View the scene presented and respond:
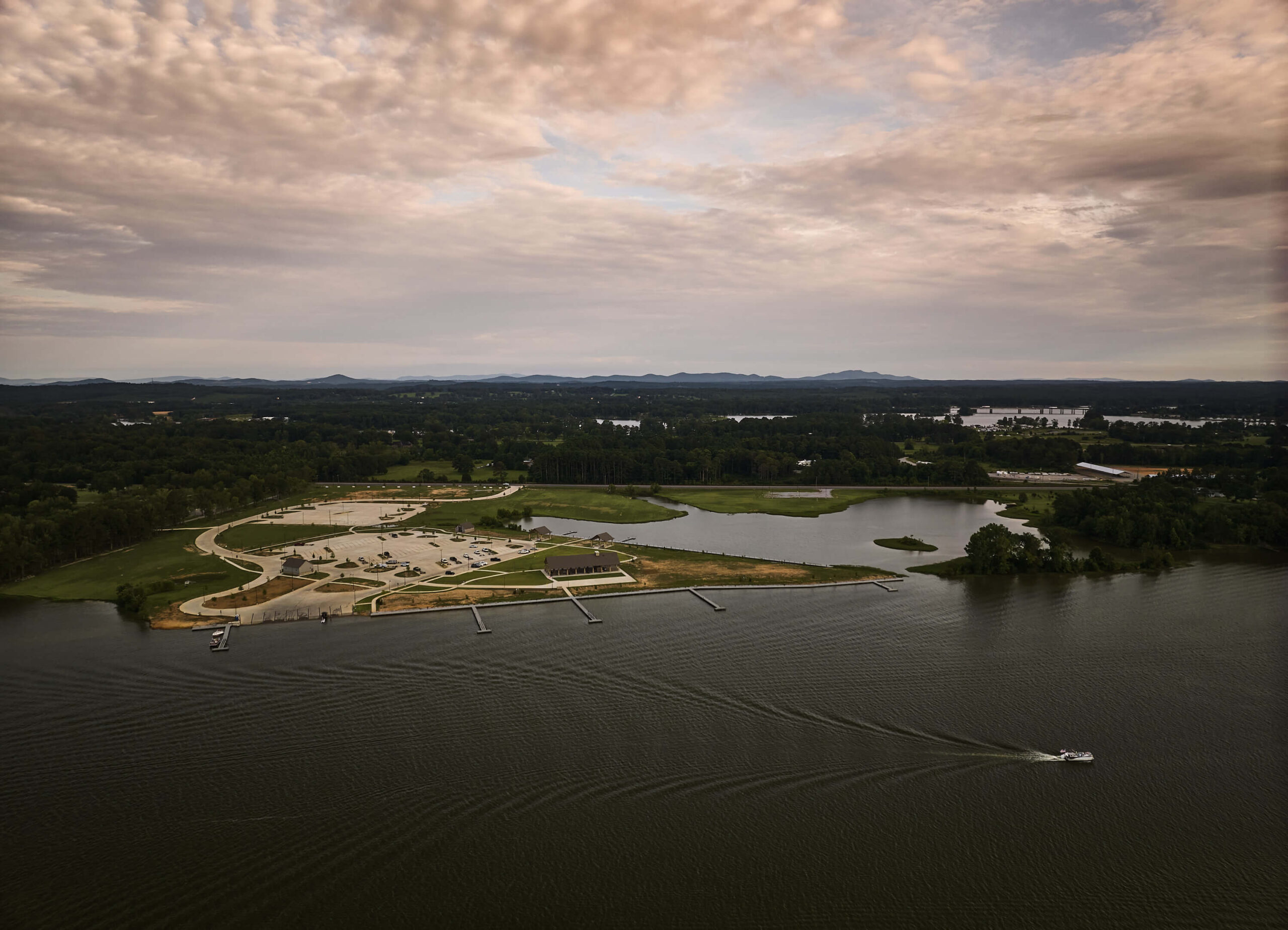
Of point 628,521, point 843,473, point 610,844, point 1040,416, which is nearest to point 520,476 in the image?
point 628,521

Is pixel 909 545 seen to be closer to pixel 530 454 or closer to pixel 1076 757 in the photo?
pixel 1076 757

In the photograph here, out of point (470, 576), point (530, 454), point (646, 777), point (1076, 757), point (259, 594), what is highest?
point (530, 454)

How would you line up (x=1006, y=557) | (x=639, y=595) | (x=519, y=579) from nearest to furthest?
(x=639, y=595), (x=519, y=579), (x=1006, y=557)

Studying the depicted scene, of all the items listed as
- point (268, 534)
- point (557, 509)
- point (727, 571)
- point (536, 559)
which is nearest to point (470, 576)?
point (536, 559)

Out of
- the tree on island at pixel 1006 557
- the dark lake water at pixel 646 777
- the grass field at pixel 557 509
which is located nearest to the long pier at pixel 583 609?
the dark lake water at pixel 646 777

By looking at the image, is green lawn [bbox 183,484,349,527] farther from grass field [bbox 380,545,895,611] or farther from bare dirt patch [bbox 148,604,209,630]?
grass field [bbox 380,545,895,611]

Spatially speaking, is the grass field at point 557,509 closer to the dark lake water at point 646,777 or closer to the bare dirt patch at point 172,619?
the bare dirt patch at point 172,619

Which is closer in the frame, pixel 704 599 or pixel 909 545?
pixel 704 599
